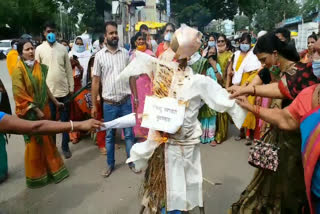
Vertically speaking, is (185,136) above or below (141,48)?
below

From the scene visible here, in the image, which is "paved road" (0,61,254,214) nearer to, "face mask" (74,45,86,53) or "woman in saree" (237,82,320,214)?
"woman in saree" (237,82,320,214)

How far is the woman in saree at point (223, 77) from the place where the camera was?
548 cm

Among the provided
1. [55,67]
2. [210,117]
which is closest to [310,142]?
[210,117]

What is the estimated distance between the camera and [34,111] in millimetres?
3637

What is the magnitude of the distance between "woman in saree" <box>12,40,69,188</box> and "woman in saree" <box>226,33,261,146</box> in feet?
10.3

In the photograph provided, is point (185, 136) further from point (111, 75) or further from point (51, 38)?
point (51, 38)

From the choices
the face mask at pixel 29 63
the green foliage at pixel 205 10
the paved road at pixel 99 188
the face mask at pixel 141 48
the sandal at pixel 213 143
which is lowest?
the paved road at pixel 99 188

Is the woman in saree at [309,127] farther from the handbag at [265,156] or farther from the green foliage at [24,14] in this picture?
the green foliage at [24,14]

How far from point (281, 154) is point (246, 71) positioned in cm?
293

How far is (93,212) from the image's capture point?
324 cm

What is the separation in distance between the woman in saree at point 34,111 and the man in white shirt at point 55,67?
0.58 metres

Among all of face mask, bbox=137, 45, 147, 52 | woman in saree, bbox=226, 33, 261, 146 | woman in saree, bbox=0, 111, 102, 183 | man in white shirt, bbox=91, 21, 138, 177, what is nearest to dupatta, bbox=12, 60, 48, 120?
man in white shirt, bbox=91, 21, 138, 177

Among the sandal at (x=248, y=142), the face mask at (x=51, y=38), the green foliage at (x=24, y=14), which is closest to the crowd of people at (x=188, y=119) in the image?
the face mask at (x=51, y=38)

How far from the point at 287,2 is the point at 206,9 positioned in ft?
65.7
